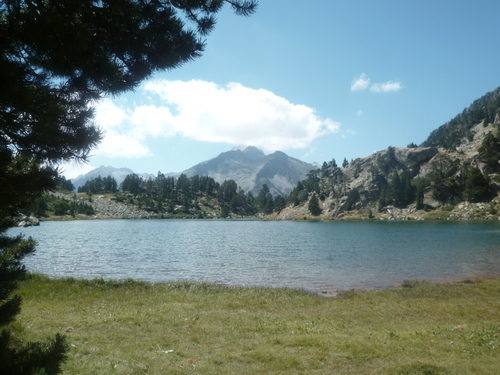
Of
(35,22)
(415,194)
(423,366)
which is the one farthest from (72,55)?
(415,194)

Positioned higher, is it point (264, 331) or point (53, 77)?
point (53, 77)

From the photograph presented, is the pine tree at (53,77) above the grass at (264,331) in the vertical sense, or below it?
above

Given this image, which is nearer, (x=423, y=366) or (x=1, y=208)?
(x=1, y=208)

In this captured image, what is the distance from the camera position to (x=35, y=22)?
4.49 m

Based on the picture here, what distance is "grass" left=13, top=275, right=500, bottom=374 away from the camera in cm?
927

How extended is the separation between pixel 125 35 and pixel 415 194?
218m

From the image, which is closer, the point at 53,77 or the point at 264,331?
the point at 53,77

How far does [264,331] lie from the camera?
12.8 m

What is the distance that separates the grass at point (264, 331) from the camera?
9.27m

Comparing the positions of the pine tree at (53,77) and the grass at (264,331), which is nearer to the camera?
the pine tree at (53,77)

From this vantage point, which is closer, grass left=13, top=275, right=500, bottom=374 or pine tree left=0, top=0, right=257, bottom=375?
pine tree left=0, top=0, right=257, bottom=375

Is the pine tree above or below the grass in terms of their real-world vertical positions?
above

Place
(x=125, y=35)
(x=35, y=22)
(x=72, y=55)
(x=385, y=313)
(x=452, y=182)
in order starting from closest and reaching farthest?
(x=35, y=22), (x=72, y=55), (x=125, y=35), (x=385, y=313), (x=452, y=182)

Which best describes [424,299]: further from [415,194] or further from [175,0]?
[415,194]
